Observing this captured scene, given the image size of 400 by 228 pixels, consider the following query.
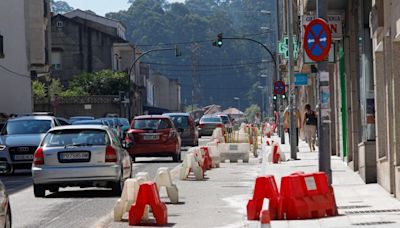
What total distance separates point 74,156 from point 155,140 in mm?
13923

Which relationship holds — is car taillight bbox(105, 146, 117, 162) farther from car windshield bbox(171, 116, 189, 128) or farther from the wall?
the wall

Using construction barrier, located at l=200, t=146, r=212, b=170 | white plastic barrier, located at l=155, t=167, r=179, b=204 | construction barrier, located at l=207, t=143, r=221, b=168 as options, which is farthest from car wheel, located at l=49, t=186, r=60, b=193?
construction barrier, located at l=207, t=143, r=221, b=168

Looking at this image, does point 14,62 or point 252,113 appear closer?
point 14,62

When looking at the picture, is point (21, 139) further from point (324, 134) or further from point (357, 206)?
point (357, 206)

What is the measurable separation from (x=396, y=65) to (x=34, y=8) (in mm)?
50702

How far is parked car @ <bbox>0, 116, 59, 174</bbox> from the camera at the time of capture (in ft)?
93.4

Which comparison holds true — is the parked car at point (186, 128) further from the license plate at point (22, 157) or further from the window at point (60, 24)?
the window at point (60, 24)

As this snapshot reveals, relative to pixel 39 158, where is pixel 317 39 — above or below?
above

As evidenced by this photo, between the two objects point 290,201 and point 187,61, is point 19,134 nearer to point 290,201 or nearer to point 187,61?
point 290,201

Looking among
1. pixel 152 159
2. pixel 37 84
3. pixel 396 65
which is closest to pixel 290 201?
pixel 396 65

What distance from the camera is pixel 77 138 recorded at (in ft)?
66.5

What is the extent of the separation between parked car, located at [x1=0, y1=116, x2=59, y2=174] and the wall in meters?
28.0

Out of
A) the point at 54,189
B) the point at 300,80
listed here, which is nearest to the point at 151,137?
the point at 300,80

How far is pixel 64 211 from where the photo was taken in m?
17.2
